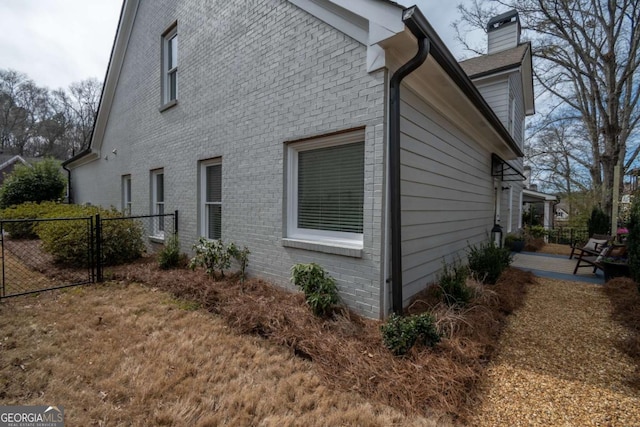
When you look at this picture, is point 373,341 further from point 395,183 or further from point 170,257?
point 170,257

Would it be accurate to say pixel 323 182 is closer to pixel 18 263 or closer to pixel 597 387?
pixel 597 387

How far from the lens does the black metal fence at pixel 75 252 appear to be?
17.7 ft

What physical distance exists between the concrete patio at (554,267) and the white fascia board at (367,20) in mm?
6771

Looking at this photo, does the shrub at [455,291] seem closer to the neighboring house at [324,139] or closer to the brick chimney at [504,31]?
the neighboring house at [324,139]

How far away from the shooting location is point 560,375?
2793 mm

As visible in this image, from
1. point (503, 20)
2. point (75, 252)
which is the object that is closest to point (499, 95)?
point (503, 20)

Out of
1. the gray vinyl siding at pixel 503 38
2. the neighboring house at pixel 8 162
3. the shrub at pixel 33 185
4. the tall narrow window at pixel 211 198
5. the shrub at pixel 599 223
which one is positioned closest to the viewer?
the tall narrow window at pixel 211 198

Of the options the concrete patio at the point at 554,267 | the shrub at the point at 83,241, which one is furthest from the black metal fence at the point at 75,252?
the concrete patio at the point at 554,267

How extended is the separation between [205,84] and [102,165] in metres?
8.17

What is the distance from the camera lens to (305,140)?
13.8ft

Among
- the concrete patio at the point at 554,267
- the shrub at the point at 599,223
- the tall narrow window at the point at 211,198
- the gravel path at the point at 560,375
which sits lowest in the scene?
the concrete patio at the point at 554,267

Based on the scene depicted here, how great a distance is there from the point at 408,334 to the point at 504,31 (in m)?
13.4

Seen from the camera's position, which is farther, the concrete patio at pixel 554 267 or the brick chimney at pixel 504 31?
the brick chimney at pixel 504 31

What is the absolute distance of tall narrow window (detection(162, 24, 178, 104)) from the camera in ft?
24.9
